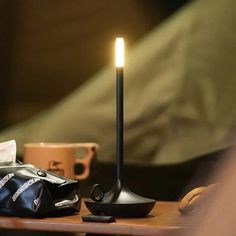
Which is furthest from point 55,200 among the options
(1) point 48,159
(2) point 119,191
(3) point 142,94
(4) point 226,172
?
(4) point 226,172

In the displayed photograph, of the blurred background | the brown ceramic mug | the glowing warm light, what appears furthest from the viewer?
the blurred background

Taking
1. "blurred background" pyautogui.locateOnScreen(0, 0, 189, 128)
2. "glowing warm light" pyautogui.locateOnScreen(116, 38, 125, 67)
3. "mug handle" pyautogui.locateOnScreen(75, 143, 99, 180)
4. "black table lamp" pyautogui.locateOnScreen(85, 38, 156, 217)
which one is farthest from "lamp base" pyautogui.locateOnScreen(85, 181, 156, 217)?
"blurred background" pyautogui.locateOnScreen(0, 0, 189, 128)

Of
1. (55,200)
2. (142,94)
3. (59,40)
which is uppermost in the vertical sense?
(59,40)

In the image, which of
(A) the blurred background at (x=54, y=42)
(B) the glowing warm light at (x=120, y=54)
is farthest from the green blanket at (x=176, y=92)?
(B) the glowing warm light at (x=120, y=54)

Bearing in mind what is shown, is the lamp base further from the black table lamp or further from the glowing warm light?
the glowing warm light

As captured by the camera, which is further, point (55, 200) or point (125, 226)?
point (55, 200)

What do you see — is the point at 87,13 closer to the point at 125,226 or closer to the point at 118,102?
the point at 118,102

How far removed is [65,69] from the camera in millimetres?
1383

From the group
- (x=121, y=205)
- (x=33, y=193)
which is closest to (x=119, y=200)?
(x=121, y=205)

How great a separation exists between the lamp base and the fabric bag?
58 millimetres

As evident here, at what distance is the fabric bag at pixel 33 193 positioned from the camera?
87 cm

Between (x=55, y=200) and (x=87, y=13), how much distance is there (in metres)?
0.59

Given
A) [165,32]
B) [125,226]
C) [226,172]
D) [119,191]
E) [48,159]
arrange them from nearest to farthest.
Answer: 1. [226,172]
2. [125,226]
3. [119,191]
4. [48,159]
5. [165,32]

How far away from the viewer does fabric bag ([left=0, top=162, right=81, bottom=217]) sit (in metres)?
0.87
